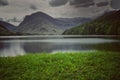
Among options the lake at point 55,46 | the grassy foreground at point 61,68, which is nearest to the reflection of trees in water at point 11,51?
the lake at point 55,46

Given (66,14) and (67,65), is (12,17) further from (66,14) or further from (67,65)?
(67,65)

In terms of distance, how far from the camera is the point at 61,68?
10.4 metres

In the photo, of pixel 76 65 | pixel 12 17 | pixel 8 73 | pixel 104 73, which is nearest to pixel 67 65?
pixel 76 65

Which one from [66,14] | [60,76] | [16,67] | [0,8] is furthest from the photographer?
[66,14]

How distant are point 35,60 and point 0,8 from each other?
13067 millimetres

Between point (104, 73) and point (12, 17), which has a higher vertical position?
point (12, 17)

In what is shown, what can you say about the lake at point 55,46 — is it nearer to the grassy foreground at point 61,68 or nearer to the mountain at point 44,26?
the mountain at point 44,26

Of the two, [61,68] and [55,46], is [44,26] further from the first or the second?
[61,68]

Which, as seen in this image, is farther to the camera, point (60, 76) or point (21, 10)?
point (21, 10)

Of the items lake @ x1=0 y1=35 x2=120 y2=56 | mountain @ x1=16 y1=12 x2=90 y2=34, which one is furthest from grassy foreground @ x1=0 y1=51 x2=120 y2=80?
mountain @ x1=16 y1=12 x2=90 y2=34

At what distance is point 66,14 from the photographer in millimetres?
24812

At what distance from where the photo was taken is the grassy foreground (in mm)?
9492

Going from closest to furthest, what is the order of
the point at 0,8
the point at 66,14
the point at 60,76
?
the point at 60,76 < the point at 0,8 < the point at 66,14

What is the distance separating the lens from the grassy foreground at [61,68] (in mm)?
9492
